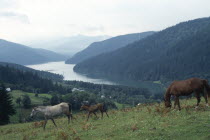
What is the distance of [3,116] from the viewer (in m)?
46.3

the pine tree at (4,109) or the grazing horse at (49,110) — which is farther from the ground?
the grazing horse at (49,110)

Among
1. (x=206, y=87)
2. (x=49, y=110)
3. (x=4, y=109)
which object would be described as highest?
(x=206, y=87)

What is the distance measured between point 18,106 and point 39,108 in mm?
79932

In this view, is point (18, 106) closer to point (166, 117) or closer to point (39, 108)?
point (39, 108)

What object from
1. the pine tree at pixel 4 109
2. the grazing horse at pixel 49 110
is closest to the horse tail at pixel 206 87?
the grazing horse at pixel 49 110

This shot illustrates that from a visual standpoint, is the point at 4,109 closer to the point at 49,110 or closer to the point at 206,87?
the point at 49,110

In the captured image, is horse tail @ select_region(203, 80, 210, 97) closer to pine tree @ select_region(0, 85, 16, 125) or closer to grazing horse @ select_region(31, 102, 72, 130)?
grazing horse @ select_region(31, 102, 72, 130)

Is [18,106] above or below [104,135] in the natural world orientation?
below

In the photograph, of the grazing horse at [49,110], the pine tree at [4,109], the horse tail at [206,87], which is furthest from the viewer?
the pine tree at [4,109]

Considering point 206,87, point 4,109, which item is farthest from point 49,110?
point 4,109

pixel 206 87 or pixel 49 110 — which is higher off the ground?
pixel 206 87

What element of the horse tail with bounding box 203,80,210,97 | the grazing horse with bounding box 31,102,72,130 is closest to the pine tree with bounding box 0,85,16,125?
the grazing horse with bounding box 31,102,72,130

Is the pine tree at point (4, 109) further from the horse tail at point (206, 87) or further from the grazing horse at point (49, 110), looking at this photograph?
the horse tail at point (206, 87)

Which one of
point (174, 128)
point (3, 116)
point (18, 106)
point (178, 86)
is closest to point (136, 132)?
point (174, 128)
